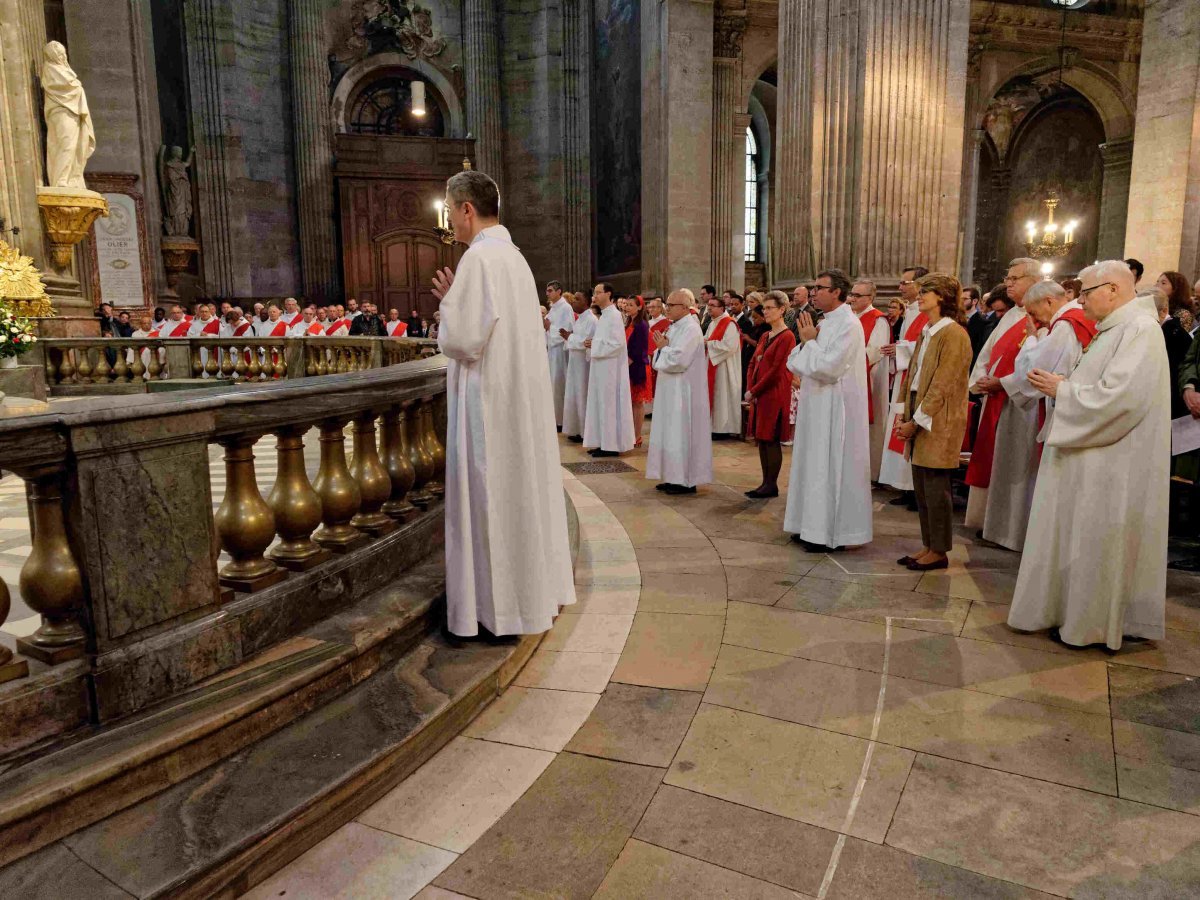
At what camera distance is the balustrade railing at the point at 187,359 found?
1122cm

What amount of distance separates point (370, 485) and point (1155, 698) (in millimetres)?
3425

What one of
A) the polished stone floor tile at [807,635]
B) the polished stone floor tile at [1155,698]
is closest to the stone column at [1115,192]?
the polished stone floor tile at [1155,698]

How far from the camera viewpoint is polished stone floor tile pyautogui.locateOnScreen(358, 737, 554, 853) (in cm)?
241

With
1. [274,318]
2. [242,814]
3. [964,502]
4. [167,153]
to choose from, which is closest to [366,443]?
[242,814]

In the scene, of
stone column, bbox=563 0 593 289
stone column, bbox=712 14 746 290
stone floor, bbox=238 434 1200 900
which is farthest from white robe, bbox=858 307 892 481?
stone column, bbox=563 0 593 289

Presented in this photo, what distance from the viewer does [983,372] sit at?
20.0ft

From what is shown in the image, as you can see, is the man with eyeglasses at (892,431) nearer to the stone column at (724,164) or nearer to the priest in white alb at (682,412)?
the priest in white alb at (682,412)

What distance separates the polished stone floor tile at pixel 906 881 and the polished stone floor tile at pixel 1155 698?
1356 mm

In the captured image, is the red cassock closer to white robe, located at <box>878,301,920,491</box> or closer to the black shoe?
the black shoe

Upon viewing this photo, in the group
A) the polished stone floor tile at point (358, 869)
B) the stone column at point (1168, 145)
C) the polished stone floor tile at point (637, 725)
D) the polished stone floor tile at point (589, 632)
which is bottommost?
the polished stone floor tile at point (637, 725)

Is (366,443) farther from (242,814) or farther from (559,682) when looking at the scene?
(242,814)

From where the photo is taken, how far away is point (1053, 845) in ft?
7.79

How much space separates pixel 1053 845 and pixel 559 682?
6.08 feet

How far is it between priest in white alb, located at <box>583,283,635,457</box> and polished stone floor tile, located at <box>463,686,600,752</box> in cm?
606
